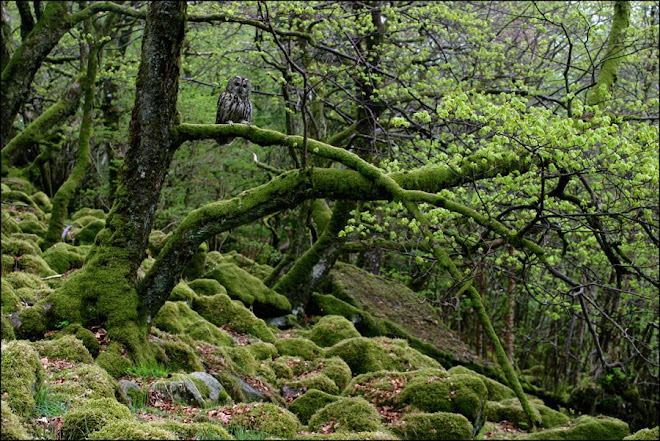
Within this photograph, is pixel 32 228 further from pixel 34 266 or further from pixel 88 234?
pixel 34 266

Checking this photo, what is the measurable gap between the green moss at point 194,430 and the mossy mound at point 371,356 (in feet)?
17.2

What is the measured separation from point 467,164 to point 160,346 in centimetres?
464

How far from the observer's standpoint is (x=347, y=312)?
14.2 m

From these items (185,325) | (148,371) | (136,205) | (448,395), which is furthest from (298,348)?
(136,205)

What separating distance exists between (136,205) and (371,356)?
4.89m

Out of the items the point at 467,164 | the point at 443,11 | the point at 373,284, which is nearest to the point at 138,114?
the point at 467,164

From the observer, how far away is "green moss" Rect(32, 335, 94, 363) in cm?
589

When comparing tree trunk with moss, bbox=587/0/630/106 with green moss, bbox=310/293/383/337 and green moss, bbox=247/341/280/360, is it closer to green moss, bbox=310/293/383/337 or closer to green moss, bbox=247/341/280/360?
green moss, bbox=247/341/280/360

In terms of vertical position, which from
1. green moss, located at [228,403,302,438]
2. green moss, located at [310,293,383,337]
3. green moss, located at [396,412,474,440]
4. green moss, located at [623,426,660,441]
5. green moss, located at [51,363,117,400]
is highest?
green moss, located at [51,363,117,400]

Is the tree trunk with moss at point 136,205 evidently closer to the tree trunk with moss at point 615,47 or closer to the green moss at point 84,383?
the green moss at point 84,383

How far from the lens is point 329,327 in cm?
1180

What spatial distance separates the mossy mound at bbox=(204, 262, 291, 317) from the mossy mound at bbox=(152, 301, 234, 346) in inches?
103

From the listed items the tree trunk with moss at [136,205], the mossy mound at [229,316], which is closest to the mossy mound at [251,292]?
the mossy mound at [229,316]

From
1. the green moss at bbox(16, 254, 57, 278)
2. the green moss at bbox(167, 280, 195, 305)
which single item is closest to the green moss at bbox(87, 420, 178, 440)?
the green moss at bbox(167, 280, 195, 305)
